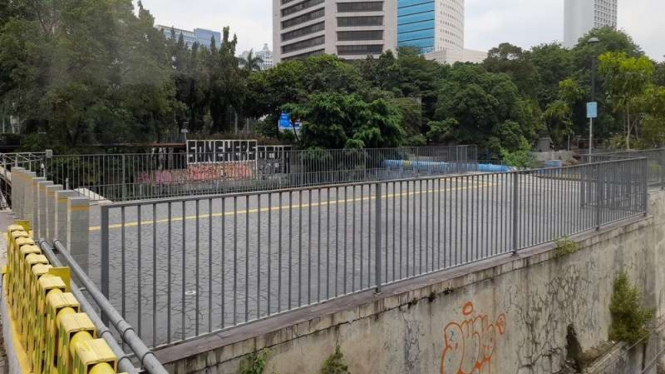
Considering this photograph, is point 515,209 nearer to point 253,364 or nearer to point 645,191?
point 253,364

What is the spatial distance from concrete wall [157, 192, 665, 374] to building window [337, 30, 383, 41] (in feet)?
288

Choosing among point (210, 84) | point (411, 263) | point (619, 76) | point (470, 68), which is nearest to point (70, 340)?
point (411, 263)

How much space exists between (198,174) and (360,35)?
274ft

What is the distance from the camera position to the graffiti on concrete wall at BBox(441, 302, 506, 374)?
6.09 m

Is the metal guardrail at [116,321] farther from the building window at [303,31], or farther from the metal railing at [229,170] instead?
the building window at [303,31]

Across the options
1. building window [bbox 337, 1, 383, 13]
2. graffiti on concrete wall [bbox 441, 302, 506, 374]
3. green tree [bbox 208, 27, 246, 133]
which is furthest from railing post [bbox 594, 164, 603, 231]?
building window [bbox 337, 1, 383, 13]

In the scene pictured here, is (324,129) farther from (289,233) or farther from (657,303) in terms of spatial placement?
(289,233)

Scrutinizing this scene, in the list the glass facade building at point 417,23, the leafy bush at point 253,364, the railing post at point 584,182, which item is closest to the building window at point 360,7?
the glass facade building at point 417,23

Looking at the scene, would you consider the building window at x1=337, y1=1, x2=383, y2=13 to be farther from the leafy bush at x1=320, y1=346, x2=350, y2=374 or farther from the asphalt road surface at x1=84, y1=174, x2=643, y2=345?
the leafy bush at x1=320, y1=346, x2=350, y2=374

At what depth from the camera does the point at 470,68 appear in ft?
136

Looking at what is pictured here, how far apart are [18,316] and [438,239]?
419 centimetres

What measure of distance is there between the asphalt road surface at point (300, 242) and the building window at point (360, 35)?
3521 inches

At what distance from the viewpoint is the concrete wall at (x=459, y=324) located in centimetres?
449

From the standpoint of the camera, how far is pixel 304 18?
103 meters
